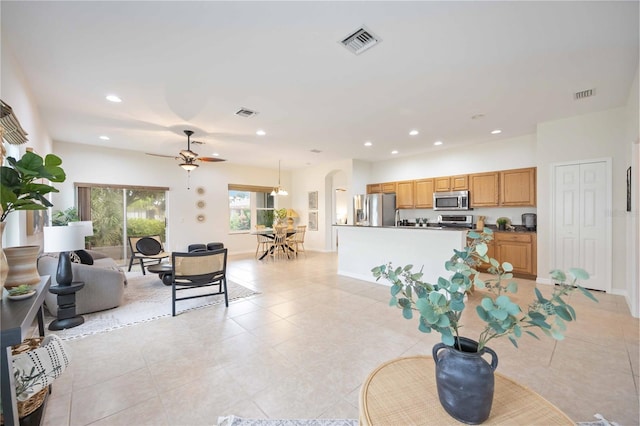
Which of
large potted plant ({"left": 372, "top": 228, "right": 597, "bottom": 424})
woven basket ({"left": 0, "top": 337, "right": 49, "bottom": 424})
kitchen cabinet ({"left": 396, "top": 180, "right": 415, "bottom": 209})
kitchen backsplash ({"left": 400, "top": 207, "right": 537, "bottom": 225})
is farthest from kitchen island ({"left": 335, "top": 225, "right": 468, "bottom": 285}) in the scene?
woven basket ({"left": 0, "top": 337, "right": 49, "bottom": 424})

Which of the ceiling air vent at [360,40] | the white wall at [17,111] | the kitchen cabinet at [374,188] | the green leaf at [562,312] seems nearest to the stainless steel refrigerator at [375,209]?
the kitchen cabinet at [374,188]

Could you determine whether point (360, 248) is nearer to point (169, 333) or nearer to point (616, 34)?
point (169, 333)

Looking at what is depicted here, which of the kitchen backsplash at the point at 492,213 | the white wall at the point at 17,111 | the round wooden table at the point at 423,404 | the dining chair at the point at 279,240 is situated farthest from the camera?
the dining chair at the point at 279,240

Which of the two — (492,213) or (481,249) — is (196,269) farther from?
(492,213)

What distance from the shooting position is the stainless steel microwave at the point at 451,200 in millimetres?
6043

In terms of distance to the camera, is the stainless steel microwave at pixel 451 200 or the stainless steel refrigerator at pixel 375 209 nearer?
the stainless steel microwave at pixel 451 200

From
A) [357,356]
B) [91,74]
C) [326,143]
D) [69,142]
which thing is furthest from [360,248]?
[69,142]

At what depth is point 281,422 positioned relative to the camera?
166 centimetres

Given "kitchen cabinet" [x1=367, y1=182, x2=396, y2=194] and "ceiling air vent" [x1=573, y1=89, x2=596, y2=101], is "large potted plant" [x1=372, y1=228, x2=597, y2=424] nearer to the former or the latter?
"ceiling air vent" [x1=573, y1=89, x2=596, y2=101]

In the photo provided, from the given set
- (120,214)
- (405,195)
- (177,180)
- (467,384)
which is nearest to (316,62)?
(467,384)

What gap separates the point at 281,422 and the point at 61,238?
2.66 metres

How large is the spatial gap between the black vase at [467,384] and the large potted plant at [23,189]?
2.10 metres

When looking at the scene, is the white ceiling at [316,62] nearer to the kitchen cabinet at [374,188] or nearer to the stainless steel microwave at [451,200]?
the stainless steel microwave at [451,200]

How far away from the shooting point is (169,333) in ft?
9.39
